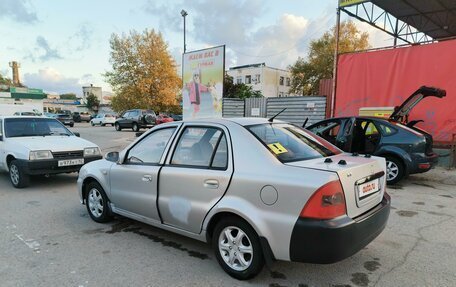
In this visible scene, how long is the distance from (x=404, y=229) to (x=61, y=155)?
634cm

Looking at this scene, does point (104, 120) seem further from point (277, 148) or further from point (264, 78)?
point (277, 148)

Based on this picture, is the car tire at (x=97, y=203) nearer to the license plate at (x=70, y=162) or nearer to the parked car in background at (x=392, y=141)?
the license plate at (x=70, y=162)

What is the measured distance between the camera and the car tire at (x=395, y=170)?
7109 millimetres

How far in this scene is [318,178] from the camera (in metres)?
2.71

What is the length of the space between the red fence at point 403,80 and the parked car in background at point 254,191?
820cm

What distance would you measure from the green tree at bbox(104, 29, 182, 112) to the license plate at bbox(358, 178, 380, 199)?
36.7m

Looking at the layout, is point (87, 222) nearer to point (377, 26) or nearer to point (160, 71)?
point (377, 26)

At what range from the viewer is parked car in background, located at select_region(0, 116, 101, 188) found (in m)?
6.70

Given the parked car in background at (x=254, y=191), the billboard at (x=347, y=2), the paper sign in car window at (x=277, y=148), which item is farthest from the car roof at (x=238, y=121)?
the billboard at (x=347, y=2)

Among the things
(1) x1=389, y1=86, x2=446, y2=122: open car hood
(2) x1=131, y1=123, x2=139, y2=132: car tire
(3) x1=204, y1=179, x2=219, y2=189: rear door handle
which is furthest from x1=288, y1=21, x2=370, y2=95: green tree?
(3) x1=204, y1=179, x2=219, y2=189: rear door handle

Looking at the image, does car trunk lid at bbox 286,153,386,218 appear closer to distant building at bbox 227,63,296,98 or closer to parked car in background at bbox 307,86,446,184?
parked car in background at bbox 307,86,446,184

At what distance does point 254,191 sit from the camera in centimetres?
297

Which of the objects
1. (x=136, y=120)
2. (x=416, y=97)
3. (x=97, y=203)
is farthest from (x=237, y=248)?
(x=136, y=120)

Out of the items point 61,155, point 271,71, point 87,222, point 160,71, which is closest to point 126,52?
point 160,71
